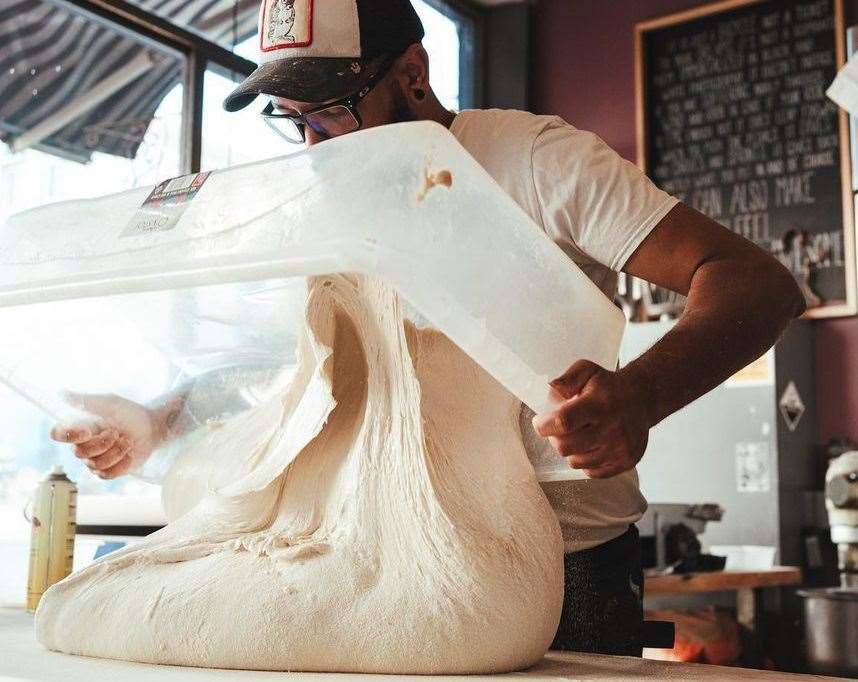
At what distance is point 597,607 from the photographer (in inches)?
47.1

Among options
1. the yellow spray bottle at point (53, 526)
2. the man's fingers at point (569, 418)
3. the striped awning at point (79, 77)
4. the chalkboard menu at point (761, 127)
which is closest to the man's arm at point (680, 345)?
the man's fingers at point (569, 418)

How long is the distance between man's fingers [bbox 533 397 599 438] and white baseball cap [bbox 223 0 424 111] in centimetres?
51

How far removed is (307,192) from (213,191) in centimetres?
10

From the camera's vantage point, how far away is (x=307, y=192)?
744 mm

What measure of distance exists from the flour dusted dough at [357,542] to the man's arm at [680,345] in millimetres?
112

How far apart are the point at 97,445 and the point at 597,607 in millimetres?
610

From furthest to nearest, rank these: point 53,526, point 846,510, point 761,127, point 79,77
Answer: point 761,127, point 79,77, point 846,510, point 53,526

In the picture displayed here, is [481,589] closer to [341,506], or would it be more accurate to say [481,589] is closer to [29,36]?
[341,506]

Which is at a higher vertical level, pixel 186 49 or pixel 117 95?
pixel 186 49

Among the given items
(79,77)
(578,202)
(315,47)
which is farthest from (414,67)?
(79,77)

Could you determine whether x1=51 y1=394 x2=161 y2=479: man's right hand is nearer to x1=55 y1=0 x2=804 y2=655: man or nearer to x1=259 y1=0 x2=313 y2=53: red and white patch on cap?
x1=55 y1=0 x2=804 y2=655: man

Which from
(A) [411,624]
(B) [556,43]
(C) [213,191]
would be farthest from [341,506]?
(B) [556,43]

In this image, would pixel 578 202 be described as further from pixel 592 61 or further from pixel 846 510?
pixel 592 61

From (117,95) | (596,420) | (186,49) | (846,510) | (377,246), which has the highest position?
(186,49)
